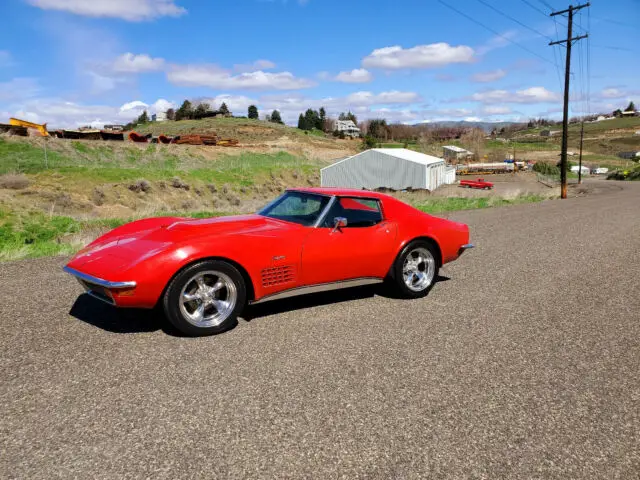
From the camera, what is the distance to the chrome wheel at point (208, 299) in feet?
14.6

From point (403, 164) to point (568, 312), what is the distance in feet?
164

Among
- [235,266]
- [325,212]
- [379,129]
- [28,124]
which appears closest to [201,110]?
[379,129]

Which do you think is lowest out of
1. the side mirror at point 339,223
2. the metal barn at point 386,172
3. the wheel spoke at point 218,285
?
the metal barn at point 386,172

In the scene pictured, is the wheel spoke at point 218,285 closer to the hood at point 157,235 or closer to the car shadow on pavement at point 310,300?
the hood at point 157,235

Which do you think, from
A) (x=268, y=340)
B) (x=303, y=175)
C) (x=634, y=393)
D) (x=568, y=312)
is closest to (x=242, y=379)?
(x=268, y=340)

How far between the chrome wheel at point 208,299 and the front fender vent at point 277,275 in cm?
34

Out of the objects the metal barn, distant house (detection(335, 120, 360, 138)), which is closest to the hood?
the metal barn

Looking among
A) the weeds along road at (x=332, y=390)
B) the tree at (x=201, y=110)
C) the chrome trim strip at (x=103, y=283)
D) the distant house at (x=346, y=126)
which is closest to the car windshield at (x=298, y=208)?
the weeds along road at (x=332, y=390)

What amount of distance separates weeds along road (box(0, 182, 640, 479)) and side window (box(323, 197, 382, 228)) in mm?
987

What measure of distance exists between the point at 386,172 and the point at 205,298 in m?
52.2

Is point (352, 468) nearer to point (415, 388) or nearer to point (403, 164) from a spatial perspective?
point (415, 388)

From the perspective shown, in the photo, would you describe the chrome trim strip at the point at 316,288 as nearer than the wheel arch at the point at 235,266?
No

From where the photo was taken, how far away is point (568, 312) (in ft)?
18.0

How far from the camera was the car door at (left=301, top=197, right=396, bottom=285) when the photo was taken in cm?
509
